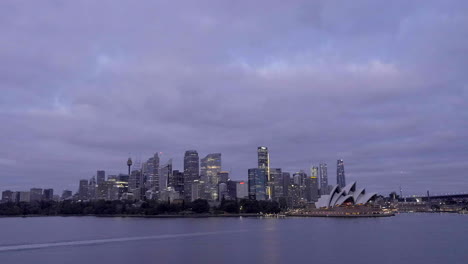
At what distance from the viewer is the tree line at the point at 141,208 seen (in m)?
152

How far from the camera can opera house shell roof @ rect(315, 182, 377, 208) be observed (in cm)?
13988

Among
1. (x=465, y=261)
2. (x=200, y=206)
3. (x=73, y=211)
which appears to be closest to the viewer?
(x=465, y=261)

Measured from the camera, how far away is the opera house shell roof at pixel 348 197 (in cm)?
13988

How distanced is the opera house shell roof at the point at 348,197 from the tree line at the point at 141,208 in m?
24.4

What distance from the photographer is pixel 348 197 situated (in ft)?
457

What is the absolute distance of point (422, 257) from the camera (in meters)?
38.3

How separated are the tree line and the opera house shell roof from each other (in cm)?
2437

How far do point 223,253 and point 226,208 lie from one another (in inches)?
4656

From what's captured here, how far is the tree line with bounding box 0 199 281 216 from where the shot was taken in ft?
498

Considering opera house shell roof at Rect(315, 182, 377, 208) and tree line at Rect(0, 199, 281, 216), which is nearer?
opera house shell roof at Rect(315, 182, 377, 208)

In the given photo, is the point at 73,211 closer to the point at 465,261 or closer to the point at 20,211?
the point at 20,211

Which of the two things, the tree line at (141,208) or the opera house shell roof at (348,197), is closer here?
the opera house shell roof at (348,197)

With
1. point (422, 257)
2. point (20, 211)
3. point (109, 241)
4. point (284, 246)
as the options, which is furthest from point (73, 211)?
point (422, 257)

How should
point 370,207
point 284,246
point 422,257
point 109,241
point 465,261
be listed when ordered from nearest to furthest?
point 465,261
point 422,257
point 284,246
point 109,241
point 370,207
